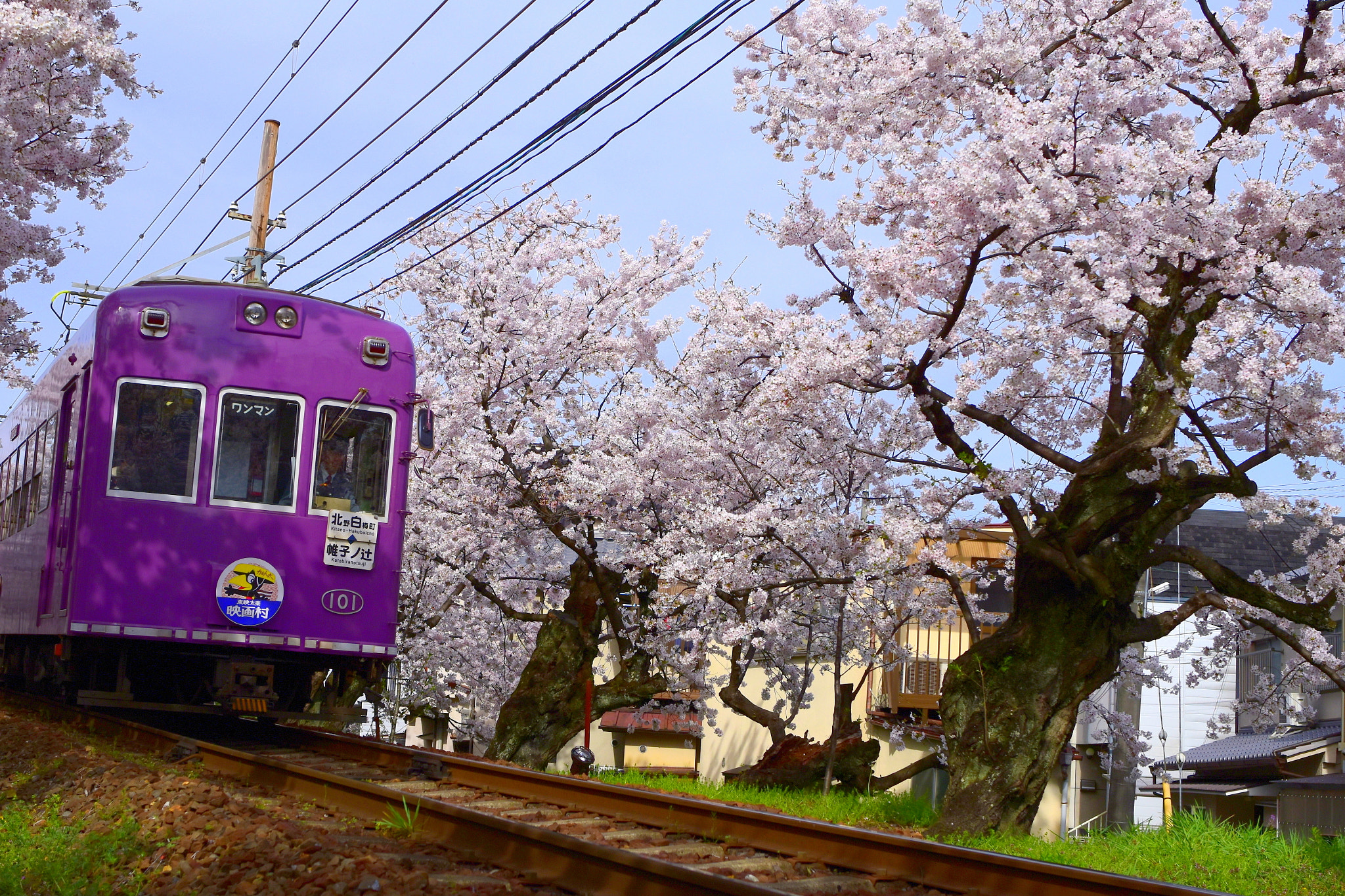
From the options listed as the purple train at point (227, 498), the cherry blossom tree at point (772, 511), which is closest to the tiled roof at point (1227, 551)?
the cherry blossom tree at point (772, 511)

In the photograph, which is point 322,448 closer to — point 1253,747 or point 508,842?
point 508,842

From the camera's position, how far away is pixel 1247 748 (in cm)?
1866

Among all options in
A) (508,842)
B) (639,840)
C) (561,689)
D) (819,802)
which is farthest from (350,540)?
(561,689)

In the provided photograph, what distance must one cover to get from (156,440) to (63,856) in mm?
4173

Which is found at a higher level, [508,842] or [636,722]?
[508,842]

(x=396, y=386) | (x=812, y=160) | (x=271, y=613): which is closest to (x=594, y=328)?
(x=812, y=160)

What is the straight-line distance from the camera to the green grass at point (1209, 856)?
688 cm

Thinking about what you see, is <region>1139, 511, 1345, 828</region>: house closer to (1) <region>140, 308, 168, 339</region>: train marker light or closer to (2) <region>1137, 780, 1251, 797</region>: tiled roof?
(2) <region>1137, 780, 1251, 797</region>: tiled roof

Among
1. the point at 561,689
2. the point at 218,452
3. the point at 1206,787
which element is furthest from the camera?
the point at 1206,787

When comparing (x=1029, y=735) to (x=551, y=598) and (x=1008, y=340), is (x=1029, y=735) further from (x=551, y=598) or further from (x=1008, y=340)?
(x=551, y=598)

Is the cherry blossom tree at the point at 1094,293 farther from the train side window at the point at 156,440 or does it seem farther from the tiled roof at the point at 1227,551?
the tiled roof at the point at 1227,551

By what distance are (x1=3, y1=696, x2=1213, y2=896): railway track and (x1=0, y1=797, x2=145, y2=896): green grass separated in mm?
1278

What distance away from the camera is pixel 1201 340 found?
8.37m

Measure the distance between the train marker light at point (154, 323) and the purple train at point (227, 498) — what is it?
12mm
